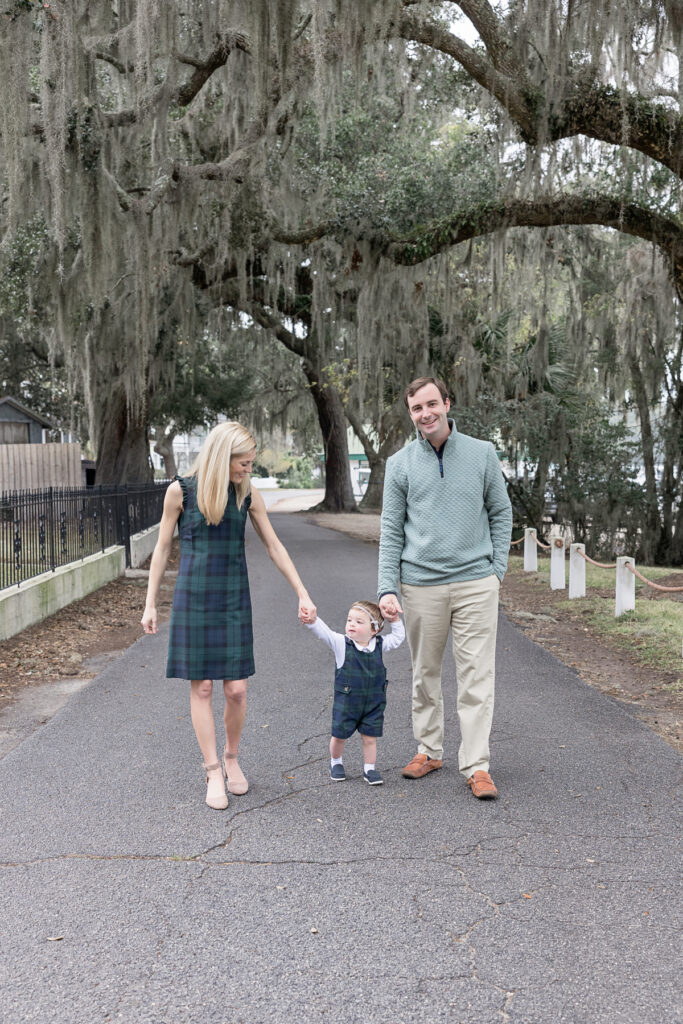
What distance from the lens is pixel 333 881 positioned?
340 centimetres

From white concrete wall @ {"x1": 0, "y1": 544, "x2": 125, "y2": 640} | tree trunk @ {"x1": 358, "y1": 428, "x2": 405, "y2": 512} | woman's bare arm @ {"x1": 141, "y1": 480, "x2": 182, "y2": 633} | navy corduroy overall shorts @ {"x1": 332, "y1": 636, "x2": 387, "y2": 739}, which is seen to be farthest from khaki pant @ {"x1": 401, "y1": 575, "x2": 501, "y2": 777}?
tree trunk @ {"x1": 358, "y1": 428, "x2": 405, "y2": 512}

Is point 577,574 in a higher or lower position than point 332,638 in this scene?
lower

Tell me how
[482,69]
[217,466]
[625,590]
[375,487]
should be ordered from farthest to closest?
[375,487], [482,69], [625,590], [217,466]

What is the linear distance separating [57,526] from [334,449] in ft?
73.6

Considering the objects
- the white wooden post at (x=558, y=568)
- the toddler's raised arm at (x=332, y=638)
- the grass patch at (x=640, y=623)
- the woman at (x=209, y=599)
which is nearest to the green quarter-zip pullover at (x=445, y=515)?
the toddler's raised arm at (x=332, y=638)

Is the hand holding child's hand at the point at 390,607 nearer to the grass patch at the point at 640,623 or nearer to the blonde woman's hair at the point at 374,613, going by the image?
the blonde woman's hair at the point at 374,613

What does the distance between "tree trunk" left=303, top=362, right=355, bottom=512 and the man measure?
26.1m

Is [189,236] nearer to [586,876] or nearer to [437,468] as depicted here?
[437,468]

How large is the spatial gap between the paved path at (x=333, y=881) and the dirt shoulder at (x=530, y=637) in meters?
1.05

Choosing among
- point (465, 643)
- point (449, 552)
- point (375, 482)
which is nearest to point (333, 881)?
point (465, 643)

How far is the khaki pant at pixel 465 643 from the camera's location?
436cm

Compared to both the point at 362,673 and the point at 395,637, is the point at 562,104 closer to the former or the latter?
the point at 395,637

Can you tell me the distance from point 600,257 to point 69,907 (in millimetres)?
17338

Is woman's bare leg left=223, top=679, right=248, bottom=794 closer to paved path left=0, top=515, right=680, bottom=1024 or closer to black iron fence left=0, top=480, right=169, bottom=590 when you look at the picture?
paved path left=0, top=515, right=680, bottom=1024
